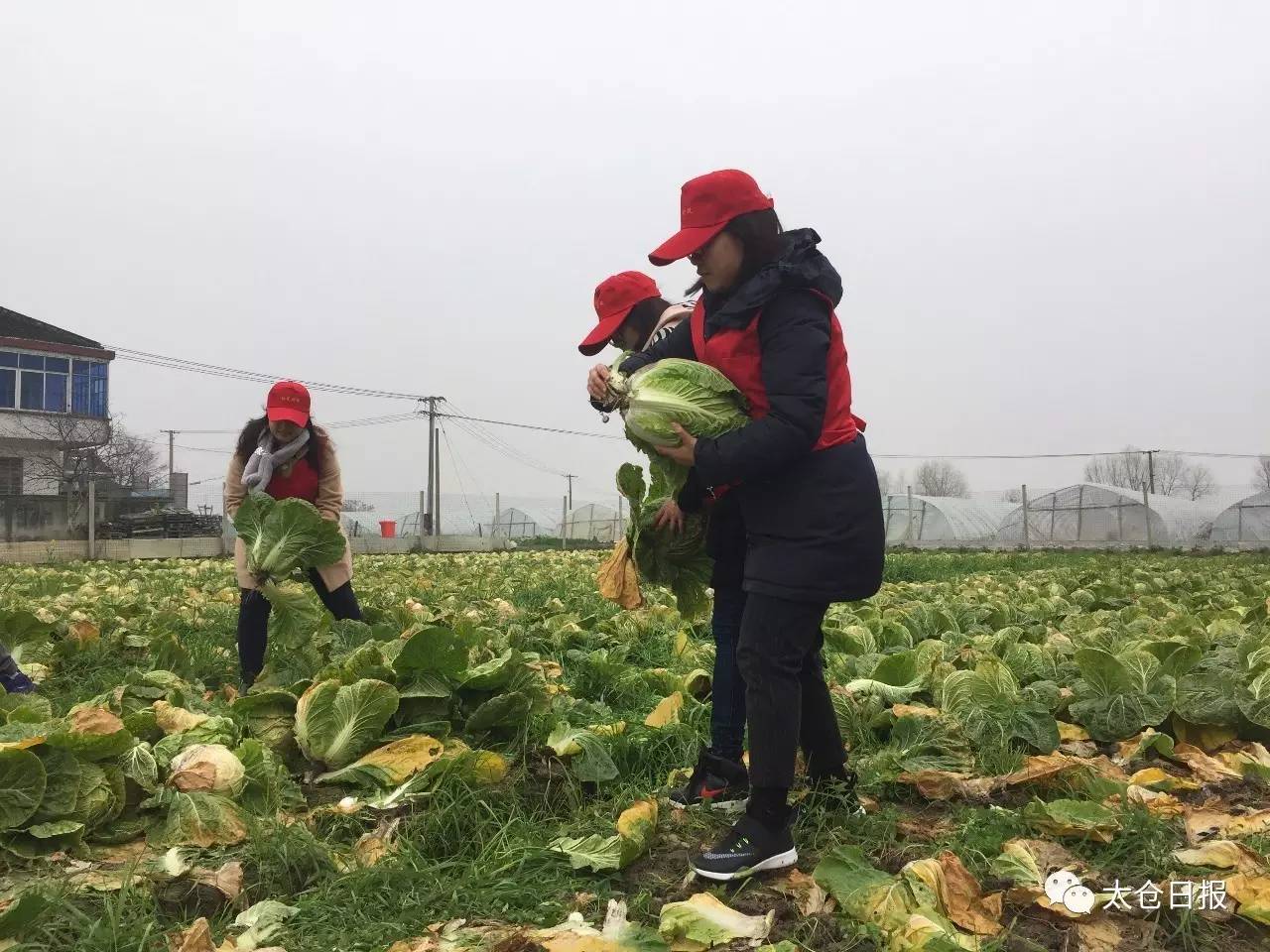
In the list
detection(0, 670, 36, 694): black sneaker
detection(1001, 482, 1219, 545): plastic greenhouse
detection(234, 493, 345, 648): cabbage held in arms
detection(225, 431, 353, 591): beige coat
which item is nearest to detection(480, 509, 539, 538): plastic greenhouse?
detection(1001, 482, 1219, 545): plastic greenhouse

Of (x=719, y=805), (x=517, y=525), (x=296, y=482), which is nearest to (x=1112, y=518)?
(x=517, y=525)

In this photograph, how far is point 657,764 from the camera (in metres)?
3.64

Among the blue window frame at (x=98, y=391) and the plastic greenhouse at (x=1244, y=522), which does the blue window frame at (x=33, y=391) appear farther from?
the plastic greenhouse at (x=1244, y=522)

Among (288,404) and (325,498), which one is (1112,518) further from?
(288,404)

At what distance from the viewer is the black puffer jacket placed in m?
2.49

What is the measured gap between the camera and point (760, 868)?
8.37 ft

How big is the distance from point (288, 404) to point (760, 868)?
362 centimetres

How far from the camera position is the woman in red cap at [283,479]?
16.2ft

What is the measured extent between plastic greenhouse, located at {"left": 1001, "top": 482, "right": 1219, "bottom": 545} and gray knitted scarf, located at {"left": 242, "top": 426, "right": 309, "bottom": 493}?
29774mm

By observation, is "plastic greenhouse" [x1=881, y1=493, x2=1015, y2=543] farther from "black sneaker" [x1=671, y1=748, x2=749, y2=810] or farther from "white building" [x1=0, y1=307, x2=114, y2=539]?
"black sneaker" [x1=671, y1=748, x2=749, y2=810]

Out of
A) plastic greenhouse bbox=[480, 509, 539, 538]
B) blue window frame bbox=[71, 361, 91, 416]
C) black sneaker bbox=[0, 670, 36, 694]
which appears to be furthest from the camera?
plastic greenhouse bbox=[480, 509, 539, 538]

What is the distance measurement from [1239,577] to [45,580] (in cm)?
1516

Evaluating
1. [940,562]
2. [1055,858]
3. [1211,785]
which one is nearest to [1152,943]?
[1055,858]

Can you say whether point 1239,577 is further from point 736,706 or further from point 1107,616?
point 736,706
